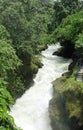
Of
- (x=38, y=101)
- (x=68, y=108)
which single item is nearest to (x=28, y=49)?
(x=38, y=101)

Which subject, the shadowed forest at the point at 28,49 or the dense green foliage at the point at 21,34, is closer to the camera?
the shadowed forest at the point at 28,49

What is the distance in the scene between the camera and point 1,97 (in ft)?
31.2

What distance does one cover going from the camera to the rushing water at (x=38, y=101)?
81.7ft

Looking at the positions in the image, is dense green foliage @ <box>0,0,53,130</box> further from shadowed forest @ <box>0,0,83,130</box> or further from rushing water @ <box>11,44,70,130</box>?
rushing water @ <box>11,44,70,130</box>

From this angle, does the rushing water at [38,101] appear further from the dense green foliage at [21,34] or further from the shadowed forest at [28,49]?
the dense green foliage at [21,34]

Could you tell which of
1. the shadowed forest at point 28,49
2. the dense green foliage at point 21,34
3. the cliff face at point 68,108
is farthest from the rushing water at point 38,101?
the cliff face at point 68,108

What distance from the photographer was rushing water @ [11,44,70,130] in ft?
81.7

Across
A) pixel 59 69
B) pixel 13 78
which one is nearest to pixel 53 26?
pixel 59 69

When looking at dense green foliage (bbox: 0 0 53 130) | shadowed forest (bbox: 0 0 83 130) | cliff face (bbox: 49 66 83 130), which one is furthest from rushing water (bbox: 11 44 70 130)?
cliff face (bbox: 49 66 83 130)

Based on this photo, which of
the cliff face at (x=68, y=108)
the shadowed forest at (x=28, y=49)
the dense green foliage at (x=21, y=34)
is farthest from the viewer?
the dense green foliage at (x=21, y=34)

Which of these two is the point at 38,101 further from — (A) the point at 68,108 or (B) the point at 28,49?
(A) the point at 68,108

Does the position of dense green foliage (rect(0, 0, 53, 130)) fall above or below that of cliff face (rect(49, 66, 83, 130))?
above

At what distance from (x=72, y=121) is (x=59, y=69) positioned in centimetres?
1207

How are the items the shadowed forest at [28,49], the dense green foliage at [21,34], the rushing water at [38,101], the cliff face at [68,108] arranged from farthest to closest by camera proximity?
the dense green foliage at [21,34] < the rushing water at [38,101] < the shadowed forest at [28,49] < the cliff face at [68,108]
